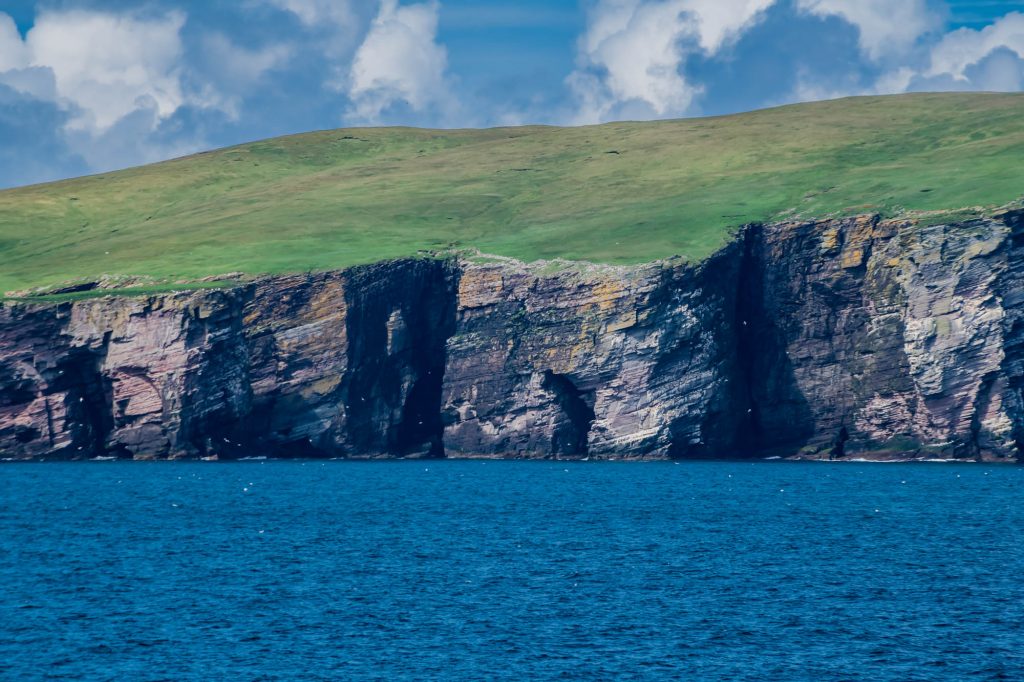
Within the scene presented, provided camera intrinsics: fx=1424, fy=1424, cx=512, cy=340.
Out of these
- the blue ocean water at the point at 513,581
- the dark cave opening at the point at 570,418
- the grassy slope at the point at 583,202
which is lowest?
the blue ocean water at the point at 513,581

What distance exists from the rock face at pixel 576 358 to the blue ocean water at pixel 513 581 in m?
21.9

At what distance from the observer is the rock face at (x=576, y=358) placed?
130 m

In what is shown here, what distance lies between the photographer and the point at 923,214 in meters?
136

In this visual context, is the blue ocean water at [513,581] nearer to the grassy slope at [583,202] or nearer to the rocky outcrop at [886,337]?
the rocky outcrop at [886,337]

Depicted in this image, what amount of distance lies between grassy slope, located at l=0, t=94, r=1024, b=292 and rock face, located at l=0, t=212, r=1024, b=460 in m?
5.83

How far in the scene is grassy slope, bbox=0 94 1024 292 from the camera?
147625mm

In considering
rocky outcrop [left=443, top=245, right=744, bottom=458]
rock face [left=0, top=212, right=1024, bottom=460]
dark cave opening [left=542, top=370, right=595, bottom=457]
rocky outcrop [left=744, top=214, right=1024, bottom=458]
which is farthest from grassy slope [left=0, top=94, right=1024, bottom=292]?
dark cave opening [left=542, top=370, right=595, bottom=457]

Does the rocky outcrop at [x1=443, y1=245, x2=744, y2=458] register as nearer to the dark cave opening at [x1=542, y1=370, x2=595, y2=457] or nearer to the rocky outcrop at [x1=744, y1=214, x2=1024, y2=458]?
the dark cave opening at [x1=542, y1=370, x2=595, y2=457]

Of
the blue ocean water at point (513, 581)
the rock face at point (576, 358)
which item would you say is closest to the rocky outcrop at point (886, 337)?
the rock face at point (576, 358)

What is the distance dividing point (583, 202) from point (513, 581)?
108 metres

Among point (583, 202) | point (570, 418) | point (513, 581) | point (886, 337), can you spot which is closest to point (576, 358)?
point (570, 418)

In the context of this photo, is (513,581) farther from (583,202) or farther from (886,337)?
(583,202)

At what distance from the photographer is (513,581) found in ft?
220

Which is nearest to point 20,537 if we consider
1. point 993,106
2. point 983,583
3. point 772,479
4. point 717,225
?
point 983,583
